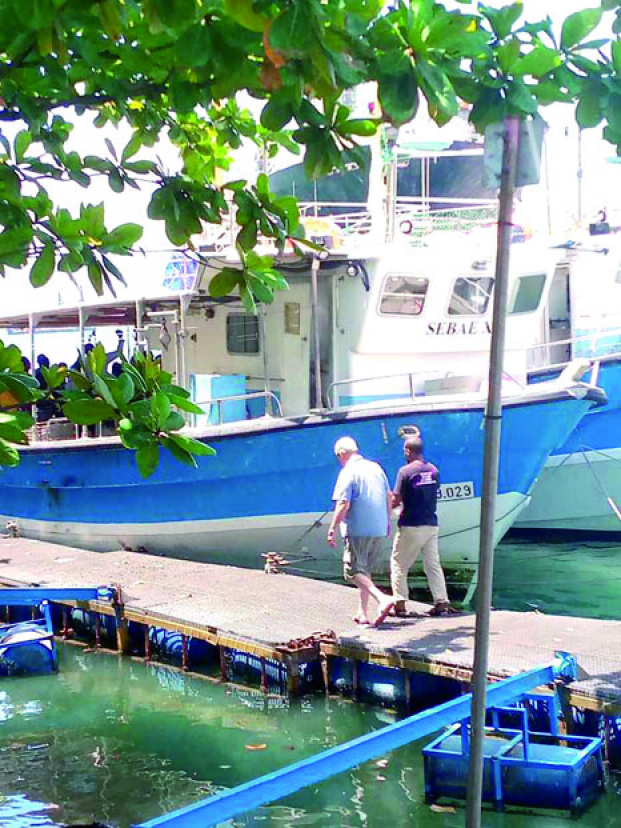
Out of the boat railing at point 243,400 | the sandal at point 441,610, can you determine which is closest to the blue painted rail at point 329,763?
the sandal at point 441,610

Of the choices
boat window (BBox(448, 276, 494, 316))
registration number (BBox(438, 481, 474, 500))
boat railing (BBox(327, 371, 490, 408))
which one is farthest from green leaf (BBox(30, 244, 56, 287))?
boat window (BBox(448, 276, 494, 316))

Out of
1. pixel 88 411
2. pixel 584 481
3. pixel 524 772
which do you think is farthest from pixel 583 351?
pixel 88 411

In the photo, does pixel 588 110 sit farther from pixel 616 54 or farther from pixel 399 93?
pixel 399 93

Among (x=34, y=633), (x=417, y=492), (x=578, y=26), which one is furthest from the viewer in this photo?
(x=34, y=633)

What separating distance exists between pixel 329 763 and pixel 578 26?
356cm

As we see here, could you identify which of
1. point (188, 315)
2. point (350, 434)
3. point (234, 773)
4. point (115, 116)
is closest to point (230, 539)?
point (350, 434)

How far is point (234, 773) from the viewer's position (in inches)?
271

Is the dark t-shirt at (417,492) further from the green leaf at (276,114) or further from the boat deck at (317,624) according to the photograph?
the green leaf at (276,114)

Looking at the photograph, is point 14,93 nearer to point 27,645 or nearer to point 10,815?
point 10,815

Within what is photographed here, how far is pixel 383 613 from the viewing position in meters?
8.60

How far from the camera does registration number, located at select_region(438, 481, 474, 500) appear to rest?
38.2 ft

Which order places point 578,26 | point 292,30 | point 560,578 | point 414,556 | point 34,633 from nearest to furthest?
1. point 292,30
2. point 578,26
3. point 414,556
4. point 34,633
5. point 560,578

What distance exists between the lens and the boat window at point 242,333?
13680mm

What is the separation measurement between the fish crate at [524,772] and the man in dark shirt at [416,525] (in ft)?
8.89
